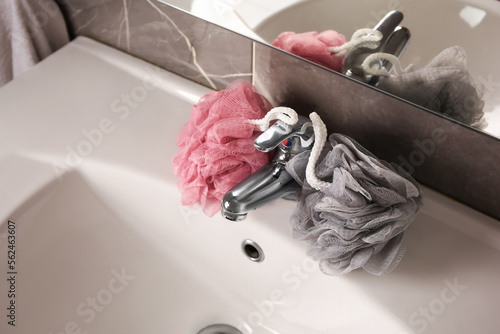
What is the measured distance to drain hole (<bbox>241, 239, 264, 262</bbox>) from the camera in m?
0.64

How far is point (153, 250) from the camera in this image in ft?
2.33

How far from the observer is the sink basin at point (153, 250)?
0.58 meters

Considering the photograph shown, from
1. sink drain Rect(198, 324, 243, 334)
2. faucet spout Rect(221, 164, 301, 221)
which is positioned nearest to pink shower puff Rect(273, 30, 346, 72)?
faucet spout Rect(221, 164, 301, 221)

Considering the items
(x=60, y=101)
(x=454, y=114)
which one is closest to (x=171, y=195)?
(x=60, y=101)

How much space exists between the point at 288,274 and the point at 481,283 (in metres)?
0.23

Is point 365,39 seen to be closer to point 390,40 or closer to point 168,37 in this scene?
point 390,40

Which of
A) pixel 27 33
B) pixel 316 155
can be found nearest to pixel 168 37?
pixel 27 33

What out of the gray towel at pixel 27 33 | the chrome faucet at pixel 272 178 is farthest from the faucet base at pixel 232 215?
the gray towel at pixel 27 33

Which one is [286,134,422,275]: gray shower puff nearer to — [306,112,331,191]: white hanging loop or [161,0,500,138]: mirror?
[306,112,331,191]: white hanging loop

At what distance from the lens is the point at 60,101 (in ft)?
2.50

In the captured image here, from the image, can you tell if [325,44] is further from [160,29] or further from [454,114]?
[160,29]

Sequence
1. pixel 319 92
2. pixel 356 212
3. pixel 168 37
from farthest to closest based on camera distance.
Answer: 1. pixel 168 37
2. pixel 319 92
3. pixel 356 212

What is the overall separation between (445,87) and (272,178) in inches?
8.5

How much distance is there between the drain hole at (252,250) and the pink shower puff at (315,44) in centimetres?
25
